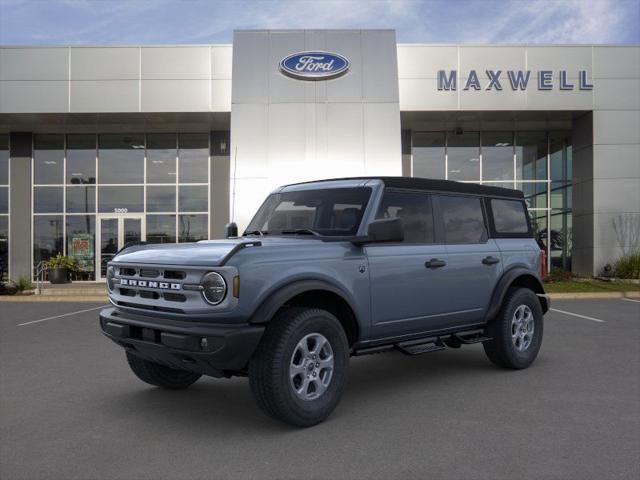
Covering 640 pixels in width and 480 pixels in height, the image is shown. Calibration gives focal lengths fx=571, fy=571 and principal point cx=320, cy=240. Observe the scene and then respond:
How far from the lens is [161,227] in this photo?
825 inches

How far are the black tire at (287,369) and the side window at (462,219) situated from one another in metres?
1.87

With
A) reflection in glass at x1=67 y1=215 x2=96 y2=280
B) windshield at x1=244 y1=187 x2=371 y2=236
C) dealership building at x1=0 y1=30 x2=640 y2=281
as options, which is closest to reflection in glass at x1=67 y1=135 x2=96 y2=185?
dealership building at x1=0 y1=30 x2=640 y2=281

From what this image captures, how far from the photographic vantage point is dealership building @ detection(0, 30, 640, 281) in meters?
16.8

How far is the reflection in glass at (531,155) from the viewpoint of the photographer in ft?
71.9

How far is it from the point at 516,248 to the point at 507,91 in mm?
13897

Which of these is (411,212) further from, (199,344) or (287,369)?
(199,344)

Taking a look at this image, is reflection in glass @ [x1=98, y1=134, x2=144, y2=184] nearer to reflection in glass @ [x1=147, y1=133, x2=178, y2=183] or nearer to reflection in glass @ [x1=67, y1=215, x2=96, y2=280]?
reflection in glass @ [x1=147, y1=133, x2=178, y2=183]

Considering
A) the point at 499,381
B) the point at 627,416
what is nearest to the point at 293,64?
the point at 499,381

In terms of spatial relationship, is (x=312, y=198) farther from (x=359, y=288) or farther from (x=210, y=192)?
(x=210, y=192)

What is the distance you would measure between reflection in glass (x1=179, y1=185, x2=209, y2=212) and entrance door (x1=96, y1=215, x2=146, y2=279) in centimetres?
167

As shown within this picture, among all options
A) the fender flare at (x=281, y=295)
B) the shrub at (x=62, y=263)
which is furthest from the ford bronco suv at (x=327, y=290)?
the shrub at (x=62, y=263)

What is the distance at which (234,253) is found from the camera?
12.9 ft

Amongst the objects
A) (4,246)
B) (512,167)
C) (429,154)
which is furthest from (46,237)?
(512,167)

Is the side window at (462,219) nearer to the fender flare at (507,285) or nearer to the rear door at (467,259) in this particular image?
the rear door at (467,259)
